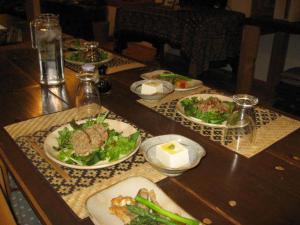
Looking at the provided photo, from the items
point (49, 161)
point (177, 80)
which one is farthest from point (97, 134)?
point (177, 80)

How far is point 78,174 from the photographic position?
2.97 ft

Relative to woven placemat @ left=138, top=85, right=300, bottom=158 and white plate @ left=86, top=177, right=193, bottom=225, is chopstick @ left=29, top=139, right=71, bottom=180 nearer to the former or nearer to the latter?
white plate @ left=86, top=177, right=193, bottom=225

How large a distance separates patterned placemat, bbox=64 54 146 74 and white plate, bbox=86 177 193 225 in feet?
3.26

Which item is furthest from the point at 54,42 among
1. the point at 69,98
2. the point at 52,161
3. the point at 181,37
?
the point at 181,37

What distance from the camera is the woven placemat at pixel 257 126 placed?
1052 millimetres

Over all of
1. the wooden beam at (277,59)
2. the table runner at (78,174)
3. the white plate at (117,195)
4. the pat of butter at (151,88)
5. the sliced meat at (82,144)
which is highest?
the pat of butter at (151,88)

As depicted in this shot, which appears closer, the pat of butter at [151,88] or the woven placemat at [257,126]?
the woven placemat at [257,126]

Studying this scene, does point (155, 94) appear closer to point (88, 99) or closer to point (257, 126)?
point (88, 99)

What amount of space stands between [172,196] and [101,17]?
5252mm

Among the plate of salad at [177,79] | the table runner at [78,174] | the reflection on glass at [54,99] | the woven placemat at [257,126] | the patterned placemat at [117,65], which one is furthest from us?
the patterned placemat at [117,65]

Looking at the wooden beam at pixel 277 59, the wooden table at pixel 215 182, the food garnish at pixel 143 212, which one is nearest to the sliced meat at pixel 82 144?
the wooden table at pixel 215 182

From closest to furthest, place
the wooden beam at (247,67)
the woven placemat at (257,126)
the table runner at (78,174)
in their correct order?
the table runner at (78,174) → the woven placemat at (257,126) → the wooden beam at (247,67)

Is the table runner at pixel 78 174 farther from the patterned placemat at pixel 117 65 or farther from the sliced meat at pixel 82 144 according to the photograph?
the patterned placemat at pixel 117 65

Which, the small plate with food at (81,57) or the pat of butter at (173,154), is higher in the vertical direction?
the small plate with food at (81,57)
